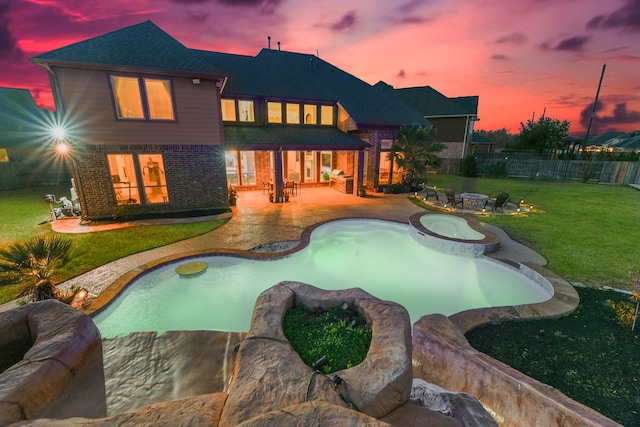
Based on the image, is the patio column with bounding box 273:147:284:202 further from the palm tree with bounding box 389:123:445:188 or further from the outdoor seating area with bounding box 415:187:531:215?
the outdoor seating area with bounding box 415:187:531:215

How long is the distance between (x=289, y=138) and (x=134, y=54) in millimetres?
7450

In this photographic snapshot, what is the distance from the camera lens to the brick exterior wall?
402 inches

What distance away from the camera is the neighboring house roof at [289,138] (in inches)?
511

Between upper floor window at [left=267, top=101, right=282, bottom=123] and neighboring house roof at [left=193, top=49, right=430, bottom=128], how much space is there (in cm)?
64

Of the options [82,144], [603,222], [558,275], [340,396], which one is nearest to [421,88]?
[603,222]

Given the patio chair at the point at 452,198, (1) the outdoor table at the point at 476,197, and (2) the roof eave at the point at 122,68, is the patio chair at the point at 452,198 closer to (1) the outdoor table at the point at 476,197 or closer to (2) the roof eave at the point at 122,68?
(1) the outdoor table at the point at 476,197

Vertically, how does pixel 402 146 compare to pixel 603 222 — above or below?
above

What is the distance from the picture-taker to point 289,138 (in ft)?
48.4

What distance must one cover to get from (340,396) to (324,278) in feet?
15.8

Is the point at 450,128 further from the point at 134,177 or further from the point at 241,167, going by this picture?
the point at 134,177

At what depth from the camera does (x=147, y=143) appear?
35.0ft

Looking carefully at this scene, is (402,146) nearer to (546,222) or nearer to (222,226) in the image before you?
(546,222)

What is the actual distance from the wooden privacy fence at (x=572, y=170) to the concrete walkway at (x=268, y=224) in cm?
1372

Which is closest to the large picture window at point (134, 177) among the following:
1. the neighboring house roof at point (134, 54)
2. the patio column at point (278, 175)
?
the neighboring house roof at point (134, 54)
